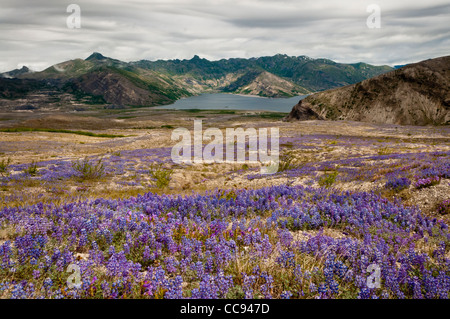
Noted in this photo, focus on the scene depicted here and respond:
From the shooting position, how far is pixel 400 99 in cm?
9312

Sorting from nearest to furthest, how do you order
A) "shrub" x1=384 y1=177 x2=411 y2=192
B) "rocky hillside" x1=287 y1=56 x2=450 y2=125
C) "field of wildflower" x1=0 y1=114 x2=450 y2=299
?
"field of wildflower" x1=0 y1=114 x2=450 y2=299 → "shrub" x1=384 y1=177 x2=411 y2=192 → "rocky hillside" x1=287 y1=56 x2=450 y2=125

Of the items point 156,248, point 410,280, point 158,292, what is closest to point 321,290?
point 410,280

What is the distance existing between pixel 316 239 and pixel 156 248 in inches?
118

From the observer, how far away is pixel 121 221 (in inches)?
208

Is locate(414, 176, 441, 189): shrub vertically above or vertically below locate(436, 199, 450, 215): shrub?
above

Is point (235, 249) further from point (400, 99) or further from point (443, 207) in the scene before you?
point (400, 99)

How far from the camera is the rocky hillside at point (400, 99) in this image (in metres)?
87.0

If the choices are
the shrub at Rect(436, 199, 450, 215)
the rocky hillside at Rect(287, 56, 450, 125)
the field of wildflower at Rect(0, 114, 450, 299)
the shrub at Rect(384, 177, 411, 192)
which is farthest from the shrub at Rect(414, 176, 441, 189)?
the rocky hillside at Rect(287, 56, 450, 125)

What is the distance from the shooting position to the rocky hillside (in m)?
87.0

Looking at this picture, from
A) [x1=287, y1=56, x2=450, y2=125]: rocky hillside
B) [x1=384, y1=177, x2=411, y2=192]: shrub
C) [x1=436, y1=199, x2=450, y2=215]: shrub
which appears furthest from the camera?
[x1=287, y1=56, x2=450, y2=125]: rocky hillside

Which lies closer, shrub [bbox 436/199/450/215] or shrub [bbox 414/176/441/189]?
shrub [bbox 436/199/450/215]

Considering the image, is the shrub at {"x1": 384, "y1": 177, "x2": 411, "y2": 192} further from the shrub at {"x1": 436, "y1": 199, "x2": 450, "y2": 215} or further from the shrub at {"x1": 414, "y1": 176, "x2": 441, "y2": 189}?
the shrub at {"x1": 436, "y1": 199, "x2": 450, "y2": 215}

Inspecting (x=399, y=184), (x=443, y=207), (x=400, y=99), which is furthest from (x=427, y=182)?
(x=400, y=99)
